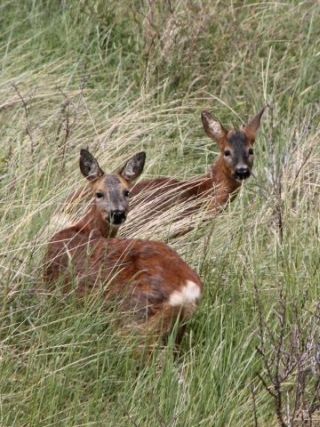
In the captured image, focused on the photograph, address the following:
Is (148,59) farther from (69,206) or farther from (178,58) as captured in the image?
(69,206)

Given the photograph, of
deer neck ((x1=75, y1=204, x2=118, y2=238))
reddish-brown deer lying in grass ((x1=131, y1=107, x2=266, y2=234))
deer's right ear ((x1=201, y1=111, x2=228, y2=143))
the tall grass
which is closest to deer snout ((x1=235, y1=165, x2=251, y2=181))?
reddish-brown deer lying in grass ((x1=131, y1=107, x2=266, y2=234))

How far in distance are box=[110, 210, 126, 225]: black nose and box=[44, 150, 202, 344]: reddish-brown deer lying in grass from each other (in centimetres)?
46

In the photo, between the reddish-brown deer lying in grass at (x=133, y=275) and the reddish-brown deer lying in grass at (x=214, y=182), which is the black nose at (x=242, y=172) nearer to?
the reddish-brown deer lying in grass at (x=214, y=182)

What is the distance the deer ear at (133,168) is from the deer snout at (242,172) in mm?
1101

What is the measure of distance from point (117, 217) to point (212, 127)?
2.02m

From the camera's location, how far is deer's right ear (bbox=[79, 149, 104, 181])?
25.5 feet

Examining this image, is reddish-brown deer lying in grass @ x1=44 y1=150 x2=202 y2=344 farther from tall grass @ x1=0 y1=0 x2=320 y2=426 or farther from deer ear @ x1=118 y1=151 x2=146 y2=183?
deer ear @ x1=118 y1=151 x2=146 y2=183

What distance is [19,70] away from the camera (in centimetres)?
954

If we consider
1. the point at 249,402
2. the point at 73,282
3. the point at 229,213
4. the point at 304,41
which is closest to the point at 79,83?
the point at 304,41

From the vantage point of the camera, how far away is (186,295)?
6266 millimetres

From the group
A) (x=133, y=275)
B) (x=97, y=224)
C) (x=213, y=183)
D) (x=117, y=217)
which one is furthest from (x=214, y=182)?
(x=133, y=275)

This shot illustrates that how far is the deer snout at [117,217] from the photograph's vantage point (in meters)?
7.43

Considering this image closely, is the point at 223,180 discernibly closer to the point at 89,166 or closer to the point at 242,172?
the point at 242,172

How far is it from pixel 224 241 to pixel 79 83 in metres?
2.60
